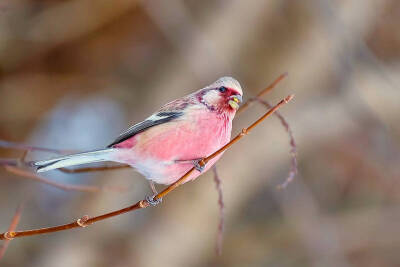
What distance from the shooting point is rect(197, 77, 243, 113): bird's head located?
7.20ft

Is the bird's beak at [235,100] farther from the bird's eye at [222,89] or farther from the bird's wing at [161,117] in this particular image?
the bird's wing at [161,117]

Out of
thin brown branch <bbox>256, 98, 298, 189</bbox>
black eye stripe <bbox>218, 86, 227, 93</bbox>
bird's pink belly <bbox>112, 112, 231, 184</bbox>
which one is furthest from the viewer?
black eye stripe <bbox>218, 86, 227, 93</bbox>

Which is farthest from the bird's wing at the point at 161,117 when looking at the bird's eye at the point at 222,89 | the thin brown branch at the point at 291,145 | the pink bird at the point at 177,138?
the thin brown branch at the point at 291,145

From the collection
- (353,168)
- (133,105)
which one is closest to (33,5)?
(133,105)

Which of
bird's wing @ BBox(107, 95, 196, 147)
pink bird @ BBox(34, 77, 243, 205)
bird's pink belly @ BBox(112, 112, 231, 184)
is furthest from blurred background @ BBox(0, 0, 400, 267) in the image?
bird's pink belly @ BBox(112, 112, 231, 184)

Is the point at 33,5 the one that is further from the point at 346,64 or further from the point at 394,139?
the point at 394,139

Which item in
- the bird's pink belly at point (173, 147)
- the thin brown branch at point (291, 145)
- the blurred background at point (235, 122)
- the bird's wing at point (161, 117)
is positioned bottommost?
the thin brown branch at point (291, 145)

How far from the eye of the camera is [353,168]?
691cm

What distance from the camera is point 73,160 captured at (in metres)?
2.07

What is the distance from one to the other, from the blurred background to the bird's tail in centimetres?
280

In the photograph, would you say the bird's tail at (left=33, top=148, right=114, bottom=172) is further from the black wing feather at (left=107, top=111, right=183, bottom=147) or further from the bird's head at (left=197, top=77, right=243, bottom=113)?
the bird's head at (left=197, top=77, right=243, bottom=113)

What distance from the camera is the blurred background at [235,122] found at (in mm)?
5723

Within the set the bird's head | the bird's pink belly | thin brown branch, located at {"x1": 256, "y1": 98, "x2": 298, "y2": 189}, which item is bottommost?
thin brown branch, located at {"x1": 256, "y1": 98, "x2": 298, "y2": 189}

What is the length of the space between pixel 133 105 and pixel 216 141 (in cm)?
409
